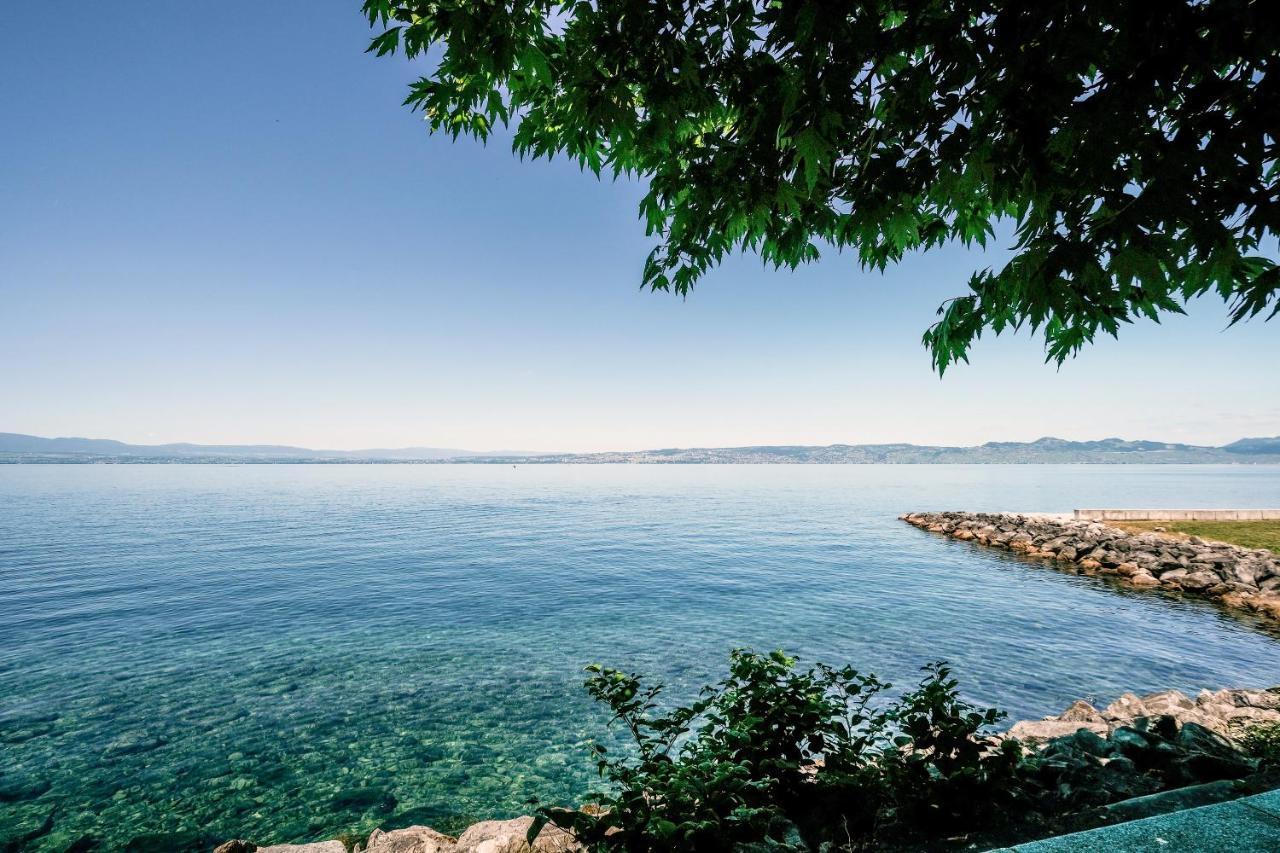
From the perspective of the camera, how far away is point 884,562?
96.5 ft

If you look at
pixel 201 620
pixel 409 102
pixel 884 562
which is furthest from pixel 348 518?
pixel 409 102

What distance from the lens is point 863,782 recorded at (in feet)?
13.1

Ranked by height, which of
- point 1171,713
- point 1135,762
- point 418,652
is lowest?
point 418,652

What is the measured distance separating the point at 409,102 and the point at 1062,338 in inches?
222

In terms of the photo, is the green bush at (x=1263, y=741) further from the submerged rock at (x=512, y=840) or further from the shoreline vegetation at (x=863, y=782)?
the submerged rock at (x=512, y=840)

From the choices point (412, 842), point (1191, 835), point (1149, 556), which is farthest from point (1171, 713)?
point (1149, 556)

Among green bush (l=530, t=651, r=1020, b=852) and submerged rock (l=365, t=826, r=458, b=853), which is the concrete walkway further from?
submerged rock (l=365, t=826, r=458, b=853)

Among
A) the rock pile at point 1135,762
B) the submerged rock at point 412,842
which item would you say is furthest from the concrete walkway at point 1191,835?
the submerged rock at point 412,842

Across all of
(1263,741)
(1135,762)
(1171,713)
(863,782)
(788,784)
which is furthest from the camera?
(1171,713)

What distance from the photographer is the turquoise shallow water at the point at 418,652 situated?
27.4 ft

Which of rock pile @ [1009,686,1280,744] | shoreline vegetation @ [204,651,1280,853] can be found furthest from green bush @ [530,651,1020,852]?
rock pile @ [1009,686,1280,744]

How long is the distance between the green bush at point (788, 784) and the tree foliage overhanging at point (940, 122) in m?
3.18

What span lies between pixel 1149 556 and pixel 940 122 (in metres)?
33.4

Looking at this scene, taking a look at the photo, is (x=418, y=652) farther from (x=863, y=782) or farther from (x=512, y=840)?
(x=863, y=782)
